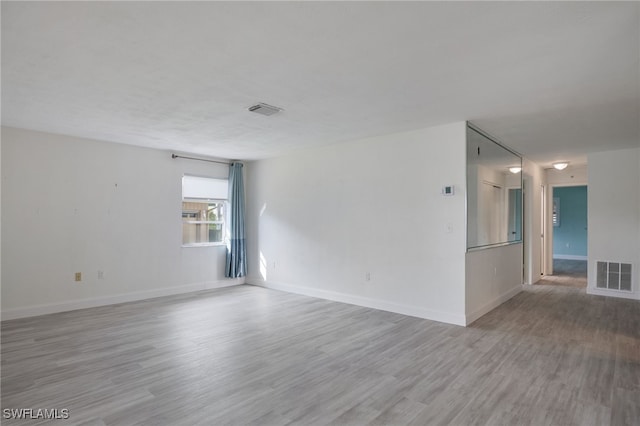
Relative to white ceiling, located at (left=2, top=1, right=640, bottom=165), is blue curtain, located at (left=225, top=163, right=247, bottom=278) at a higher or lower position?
lower

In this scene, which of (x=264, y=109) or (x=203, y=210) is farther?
(x=203, y=210)

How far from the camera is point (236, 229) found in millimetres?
6793

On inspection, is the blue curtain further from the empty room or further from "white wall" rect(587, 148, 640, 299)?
"white wall" rect(587, 148, 640, 299)

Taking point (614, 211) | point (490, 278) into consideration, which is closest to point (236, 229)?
point (490, 278)

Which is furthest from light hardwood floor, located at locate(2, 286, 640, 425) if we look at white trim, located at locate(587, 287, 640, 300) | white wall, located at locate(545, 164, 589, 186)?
white wall, located at locate(545, 164, 589, 186)

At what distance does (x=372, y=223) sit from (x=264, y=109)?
7.84 feet

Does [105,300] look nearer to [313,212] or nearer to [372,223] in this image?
[313,212]

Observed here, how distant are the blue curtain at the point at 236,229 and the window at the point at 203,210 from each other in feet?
0.63

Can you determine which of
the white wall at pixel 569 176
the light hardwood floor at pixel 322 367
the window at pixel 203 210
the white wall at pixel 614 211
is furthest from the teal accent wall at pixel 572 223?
the window at pixel 203 210

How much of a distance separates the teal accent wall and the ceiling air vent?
11.8 meters

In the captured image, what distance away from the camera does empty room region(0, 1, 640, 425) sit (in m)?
2.26

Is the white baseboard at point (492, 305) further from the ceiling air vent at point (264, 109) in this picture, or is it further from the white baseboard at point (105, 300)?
the white baseboard at point (105, 300)

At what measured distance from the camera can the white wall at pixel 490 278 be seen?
4363 mm

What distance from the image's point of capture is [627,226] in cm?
577
